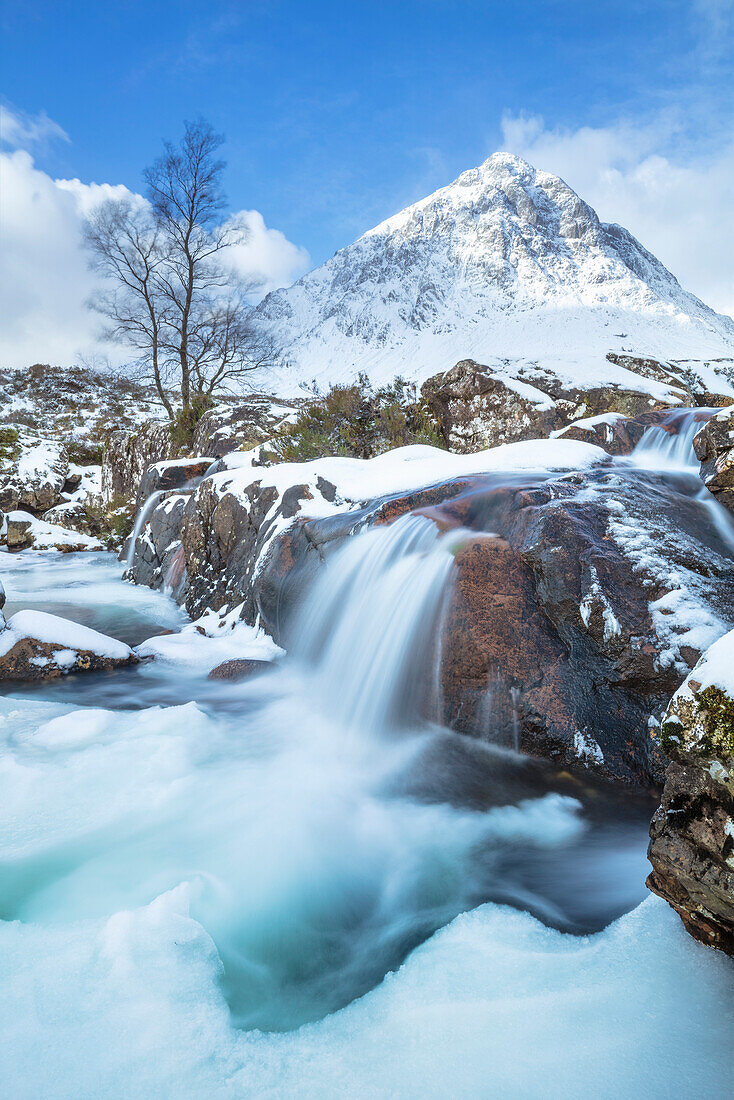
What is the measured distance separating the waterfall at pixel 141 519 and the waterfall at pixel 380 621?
7.02 m

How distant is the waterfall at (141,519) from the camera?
10789mm

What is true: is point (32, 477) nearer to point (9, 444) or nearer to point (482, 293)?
point (9, 444)

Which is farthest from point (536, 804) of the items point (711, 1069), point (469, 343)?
point (469, 343)

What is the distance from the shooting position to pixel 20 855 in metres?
2.37

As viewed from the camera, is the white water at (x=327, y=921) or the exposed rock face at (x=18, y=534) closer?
the white water at (x=327, y=921)

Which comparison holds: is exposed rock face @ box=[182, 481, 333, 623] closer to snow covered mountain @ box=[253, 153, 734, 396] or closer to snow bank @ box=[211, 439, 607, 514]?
snow bank @ box=[211, 439, 607, 514]

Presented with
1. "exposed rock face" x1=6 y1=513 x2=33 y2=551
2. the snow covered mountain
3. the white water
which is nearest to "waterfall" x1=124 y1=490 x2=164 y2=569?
"exposed rock face" x1=6 y1=513 x2=33 y2=551

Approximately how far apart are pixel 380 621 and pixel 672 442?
5.37 m

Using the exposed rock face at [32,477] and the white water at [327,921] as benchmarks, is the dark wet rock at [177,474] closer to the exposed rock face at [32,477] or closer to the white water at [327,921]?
the exposed rock face at [32,477]

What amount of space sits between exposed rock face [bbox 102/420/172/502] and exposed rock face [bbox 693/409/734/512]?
13.7 m

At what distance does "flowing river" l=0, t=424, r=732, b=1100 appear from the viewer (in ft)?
4.73

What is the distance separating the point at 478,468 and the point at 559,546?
202 cm

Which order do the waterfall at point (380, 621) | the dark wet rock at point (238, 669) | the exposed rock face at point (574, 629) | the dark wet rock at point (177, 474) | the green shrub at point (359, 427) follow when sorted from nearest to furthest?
the exposed rock face at point (574, 629) → the waterfall at point (380, 621) → the dark wet rock at point (238, 669) → the green shrub at point (359, 427) → the dark wet rock at point (177, 474)

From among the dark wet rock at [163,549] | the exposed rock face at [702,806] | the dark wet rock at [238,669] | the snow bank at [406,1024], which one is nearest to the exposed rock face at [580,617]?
the snow bank at [406,1024]
